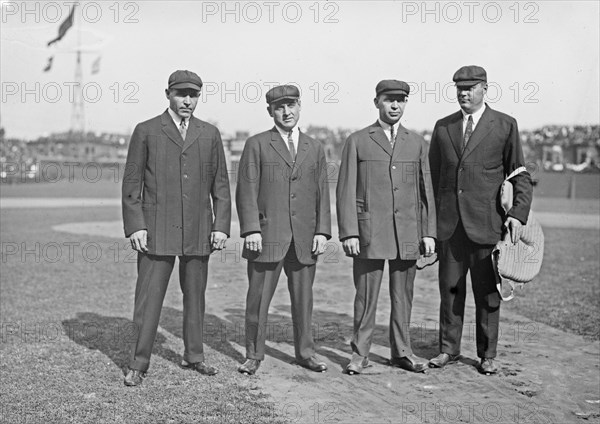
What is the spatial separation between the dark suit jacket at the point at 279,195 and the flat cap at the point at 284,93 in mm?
289

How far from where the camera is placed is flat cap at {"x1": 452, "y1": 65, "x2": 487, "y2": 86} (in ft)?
17.6

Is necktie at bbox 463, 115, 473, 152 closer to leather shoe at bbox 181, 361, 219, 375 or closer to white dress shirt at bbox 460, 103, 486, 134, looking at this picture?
white dress shirt at bbox 460, 103, 486, 134

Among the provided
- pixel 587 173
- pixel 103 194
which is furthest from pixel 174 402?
pixel 587 173

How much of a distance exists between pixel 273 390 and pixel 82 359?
5.73 ft

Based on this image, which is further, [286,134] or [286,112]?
[286,134]

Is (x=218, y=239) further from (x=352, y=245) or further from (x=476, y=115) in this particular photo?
(x=476, y=115)

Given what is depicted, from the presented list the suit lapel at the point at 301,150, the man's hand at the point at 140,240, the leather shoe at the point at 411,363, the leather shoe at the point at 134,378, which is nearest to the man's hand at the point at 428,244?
the leather shoe at the point at 411,363

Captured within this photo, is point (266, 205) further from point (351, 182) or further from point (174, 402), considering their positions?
point (174, 402)

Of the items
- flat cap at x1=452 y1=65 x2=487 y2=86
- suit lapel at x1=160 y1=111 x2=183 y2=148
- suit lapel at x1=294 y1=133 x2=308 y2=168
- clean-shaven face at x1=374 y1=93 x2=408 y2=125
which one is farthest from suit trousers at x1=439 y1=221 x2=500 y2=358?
suit lapel at x1=160 y1=111 x2=183 y2=148

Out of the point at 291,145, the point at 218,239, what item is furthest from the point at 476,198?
the point at 218,239

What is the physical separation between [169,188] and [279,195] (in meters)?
0.82

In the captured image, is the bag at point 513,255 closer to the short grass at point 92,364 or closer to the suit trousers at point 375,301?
the suit trousers at point 375,301

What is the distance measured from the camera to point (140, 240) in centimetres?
516

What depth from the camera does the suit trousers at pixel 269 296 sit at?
549 cm
